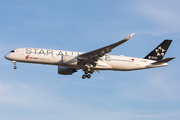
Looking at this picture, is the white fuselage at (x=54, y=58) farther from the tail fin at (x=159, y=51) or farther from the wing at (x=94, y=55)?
the tail fin at (x=159, y=51)

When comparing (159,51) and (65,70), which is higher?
(159,51)

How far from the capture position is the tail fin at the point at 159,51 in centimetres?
5166

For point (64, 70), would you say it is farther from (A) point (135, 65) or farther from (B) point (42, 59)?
(A) point (135, 65)

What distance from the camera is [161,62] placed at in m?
48.4

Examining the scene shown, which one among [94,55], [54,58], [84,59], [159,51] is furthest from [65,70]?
[159,51]

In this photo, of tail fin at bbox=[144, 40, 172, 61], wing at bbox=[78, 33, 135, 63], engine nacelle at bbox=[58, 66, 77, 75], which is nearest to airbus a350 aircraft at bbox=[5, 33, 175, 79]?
wing at bbox=[78, 33, 135, 63]

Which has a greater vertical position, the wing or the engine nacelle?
the wing

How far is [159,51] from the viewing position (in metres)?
52.4

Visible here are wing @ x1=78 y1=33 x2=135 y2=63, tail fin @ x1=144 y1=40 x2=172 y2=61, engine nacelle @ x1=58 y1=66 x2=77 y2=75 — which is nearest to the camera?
wing @ x1=78 y1=33 x2=135 y2=63

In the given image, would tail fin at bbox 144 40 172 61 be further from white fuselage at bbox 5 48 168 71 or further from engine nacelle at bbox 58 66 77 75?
engine nacelle at bbox 58 66 77 75

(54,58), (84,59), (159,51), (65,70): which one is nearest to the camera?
(54,58)

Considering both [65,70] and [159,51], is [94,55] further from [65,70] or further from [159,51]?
[159,51]

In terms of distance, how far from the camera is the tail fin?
5166 cm

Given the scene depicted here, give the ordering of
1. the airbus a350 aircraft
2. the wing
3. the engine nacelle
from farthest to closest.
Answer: the engine nacelle
the airbus a350 aircraft
the wing
